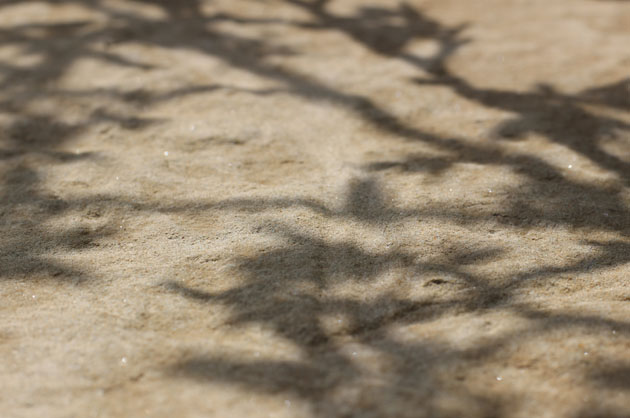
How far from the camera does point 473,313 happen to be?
173 cm

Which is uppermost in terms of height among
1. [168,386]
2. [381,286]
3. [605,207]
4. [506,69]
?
[506,69]

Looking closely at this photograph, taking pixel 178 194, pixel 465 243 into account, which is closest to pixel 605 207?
pixel 465 243

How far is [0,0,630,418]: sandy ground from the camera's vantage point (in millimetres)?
1532

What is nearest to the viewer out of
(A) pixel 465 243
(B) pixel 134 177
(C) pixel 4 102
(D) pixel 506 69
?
(A) pixel 465 243

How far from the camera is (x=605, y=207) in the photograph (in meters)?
2.20

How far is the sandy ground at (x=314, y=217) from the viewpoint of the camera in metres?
1.53

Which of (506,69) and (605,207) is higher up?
(506,69)

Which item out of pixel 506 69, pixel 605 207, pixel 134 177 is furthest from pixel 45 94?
pixel 605 207

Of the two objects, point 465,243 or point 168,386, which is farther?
point 465,243

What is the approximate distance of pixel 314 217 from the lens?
213 centimetres

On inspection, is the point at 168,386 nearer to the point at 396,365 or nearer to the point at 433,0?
the point at 396,365

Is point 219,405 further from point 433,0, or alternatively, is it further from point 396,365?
point 433,0

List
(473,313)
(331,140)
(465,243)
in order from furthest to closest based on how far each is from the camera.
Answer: (331,140), (465,243), (473,313)

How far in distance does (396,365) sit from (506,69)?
6.88 feet
